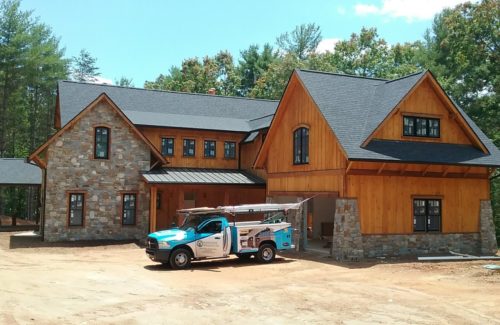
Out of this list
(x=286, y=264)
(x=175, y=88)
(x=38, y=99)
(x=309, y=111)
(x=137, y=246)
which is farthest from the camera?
(x=175, y=88)

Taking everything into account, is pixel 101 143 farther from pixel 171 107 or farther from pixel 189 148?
pixel 171 107

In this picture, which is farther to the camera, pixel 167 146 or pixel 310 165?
pixel 167 146

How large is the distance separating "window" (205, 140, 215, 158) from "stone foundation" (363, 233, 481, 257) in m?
14.2

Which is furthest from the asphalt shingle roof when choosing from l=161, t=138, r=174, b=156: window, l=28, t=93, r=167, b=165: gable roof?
l=161, t=138, r=174, b=156: window

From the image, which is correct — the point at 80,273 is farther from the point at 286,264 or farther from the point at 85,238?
the point at 85,238

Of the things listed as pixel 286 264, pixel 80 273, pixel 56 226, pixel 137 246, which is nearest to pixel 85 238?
pixel 56 226

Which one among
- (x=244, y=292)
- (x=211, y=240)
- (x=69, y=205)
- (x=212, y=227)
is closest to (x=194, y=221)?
(x=212, y=227)

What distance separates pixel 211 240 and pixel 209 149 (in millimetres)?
14307

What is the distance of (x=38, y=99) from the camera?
58.2 metres

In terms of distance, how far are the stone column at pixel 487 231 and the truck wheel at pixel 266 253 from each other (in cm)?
995

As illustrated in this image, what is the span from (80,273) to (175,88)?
161 feet

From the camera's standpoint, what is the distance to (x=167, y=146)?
30.9 metres

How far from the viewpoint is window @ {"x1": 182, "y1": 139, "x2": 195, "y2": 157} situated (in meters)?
31.2

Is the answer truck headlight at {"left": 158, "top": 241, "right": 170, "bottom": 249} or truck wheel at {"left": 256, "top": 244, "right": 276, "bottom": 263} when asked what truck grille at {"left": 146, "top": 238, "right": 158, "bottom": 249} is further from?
truck wheel at {"left": 256, "top": 244, "right": 276, "bottom": 263}
